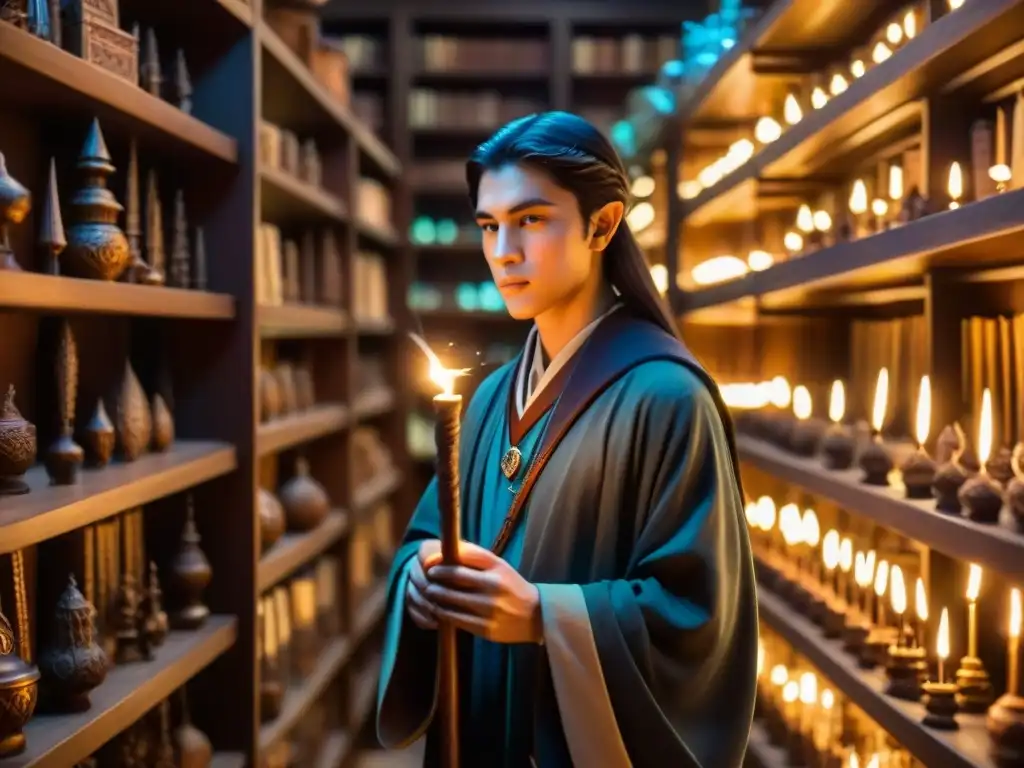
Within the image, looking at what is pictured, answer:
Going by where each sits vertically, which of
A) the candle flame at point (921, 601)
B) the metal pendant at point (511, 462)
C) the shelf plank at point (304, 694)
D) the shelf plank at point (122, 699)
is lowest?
the shelf plank at point (304, 694)

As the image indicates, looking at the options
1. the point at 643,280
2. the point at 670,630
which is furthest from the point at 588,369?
the point at 670,630

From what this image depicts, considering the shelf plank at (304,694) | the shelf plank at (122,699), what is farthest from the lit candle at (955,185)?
the shelf plank at (304,694)

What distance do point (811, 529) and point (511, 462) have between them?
1485mm

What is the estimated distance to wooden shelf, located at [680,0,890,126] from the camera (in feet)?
8.39

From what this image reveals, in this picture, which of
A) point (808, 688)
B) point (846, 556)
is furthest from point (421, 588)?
point (808, 688)

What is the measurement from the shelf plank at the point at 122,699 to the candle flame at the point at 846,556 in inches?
55.3

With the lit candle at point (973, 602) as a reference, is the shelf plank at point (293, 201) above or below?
above

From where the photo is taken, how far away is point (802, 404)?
108 inches

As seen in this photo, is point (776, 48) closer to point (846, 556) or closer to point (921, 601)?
point (846, 556)

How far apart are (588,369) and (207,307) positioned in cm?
104

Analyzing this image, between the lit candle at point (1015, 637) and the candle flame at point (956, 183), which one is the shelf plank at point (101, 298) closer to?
the candle flame at point (956, 183)

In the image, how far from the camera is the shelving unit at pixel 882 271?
67.9 inches

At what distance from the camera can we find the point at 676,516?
133 cm

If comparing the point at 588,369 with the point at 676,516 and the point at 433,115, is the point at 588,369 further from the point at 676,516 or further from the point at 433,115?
the point at 433,115
